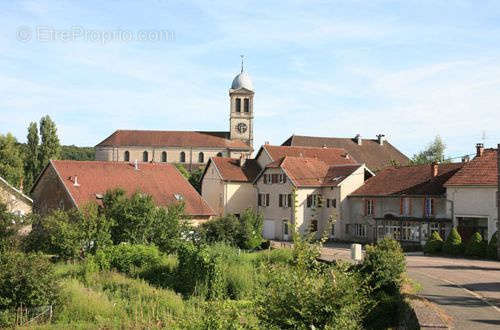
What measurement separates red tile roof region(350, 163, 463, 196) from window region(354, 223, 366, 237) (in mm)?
2533

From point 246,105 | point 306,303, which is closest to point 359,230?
point 306,303

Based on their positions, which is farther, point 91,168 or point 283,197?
point 283,197

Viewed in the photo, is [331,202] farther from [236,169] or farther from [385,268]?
[385,268]

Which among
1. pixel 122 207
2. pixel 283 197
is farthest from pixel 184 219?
pixel 283 197

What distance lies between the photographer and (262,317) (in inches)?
459

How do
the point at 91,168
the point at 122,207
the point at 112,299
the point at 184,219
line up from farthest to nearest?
the point at 91,168 → the point at 184,219 → the point at 122,207 → the point at 112,299

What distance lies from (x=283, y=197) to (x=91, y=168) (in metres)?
16.9

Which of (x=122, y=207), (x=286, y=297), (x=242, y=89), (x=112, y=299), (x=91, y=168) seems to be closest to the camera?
(x=286, y=297)

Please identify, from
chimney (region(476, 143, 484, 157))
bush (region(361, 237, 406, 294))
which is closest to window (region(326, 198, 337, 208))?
chimney (region(476, 143, 484, 157))

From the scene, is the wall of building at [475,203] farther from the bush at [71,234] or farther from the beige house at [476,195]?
the bush at [71,234]

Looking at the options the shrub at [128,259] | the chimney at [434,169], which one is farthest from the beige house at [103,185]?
the chimney at [434,169]

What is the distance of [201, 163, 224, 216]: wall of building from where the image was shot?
62.0 m

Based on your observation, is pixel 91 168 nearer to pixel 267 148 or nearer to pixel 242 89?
pixel 267 148

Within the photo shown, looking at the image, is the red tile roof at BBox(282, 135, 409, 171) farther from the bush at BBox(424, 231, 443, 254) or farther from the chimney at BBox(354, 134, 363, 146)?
the bush at BBox(424, 231, 443, 254)
